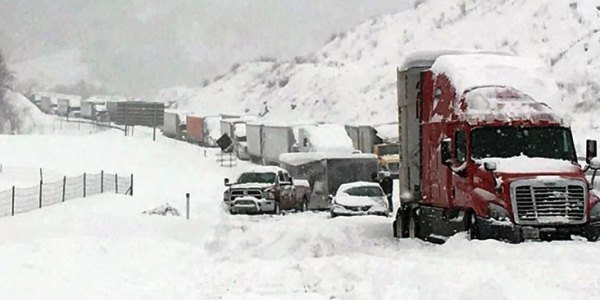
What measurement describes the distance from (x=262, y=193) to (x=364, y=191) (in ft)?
12.6

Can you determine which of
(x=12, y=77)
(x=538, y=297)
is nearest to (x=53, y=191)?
(x=538, y=297)

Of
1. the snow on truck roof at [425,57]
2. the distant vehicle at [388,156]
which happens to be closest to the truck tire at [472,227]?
the snow on truck roof at [425,57]

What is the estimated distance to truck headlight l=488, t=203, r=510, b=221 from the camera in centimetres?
1712

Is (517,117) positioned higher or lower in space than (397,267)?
higher

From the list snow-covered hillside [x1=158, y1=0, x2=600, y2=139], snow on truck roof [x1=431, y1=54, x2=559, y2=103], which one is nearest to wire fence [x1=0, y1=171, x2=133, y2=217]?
snow on truck roof [x1=431, y1=54, x2=559, y2=103]

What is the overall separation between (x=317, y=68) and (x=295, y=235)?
7856 centimetres

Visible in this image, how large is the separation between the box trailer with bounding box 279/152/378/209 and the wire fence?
7.90m

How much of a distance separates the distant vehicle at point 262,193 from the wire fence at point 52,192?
6213 mm

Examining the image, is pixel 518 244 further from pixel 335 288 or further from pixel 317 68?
pixel 317 68

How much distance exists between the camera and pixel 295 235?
23047mm

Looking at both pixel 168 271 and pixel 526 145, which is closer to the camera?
pixel 168 271

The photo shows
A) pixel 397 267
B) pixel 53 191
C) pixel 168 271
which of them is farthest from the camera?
pixel 53 191

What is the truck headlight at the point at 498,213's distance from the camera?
674 inches

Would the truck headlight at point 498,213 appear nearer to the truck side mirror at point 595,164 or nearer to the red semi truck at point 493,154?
the red semi truck at point 493,154
